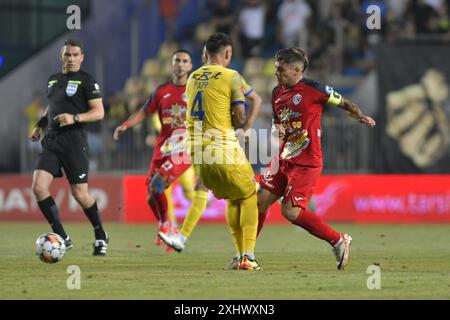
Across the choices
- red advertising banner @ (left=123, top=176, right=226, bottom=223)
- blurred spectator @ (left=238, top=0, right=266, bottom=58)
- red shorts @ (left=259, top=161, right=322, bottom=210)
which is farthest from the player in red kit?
blurred spectator @ (left=238, top=0, right=266, bottom=58)

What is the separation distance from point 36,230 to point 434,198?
25.0ft

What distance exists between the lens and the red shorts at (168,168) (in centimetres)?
1459

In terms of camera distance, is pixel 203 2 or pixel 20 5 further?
pixel 203 2

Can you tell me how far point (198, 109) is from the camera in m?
11.6

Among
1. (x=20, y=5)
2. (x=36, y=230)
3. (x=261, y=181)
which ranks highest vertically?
(x=20, y=5)

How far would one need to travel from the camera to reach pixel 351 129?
22219 mm

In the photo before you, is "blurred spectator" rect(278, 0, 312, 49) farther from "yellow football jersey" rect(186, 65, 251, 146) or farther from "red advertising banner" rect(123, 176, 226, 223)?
"yellow football jersey" rect(186, 65, 251, 146)

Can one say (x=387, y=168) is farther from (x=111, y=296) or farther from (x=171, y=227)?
(x=111, y=296)

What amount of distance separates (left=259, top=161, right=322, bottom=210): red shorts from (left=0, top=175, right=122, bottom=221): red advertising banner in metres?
10.1

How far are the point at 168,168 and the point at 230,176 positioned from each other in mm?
3195

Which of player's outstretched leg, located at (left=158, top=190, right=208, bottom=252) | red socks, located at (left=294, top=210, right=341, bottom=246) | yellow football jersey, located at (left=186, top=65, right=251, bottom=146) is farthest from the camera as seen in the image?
player's outstretched leg, located at (left=158, top=190, right=208, bottom=252)

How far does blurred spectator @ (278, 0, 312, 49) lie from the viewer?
2562cm
